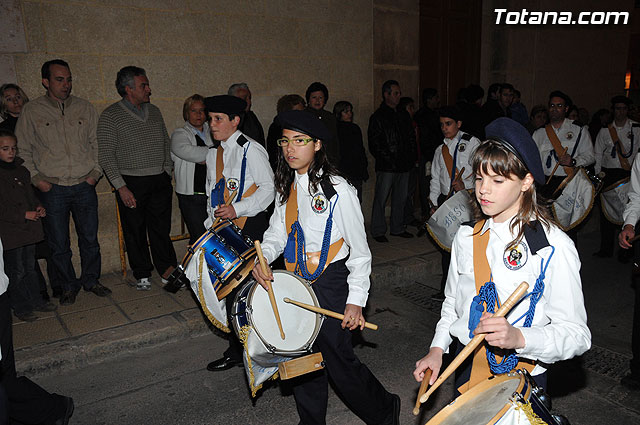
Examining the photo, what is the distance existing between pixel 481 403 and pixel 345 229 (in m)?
1.43

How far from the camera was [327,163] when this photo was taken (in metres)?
3.33

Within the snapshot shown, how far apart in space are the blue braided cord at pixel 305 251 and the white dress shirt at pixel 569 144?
4480 mm

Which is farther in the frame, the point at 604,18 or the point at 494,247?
the point at 604,18

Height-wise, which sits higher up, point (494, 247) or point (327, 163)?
point (327, 163)

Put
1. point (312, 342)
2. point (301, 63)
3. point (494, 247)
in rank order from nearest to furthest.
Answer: point (494, 247) < point (312, 342) < point (301, 63)

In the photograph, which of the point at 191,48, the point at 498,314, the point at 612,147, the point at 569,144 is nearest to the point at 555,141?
the point at 569,144

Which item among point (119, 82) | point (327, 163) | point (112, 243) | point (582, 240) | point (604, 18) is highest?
point (604, 18)

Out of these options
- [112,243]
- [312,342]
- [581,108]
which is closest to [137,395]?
[312,342]

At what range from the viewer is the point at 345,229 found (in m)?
3.18

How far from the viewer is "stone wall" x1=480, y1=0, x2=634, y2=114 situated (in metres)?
10.6

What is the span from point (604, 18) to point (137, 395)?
1278 centimetres

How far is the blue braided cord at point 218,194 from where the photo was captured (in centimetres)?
432

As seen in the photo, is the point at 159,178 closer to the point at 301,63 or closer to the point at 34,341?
the point at 34,341

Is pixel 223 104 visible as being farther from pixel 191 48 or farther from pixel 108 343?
pixel 191 48
